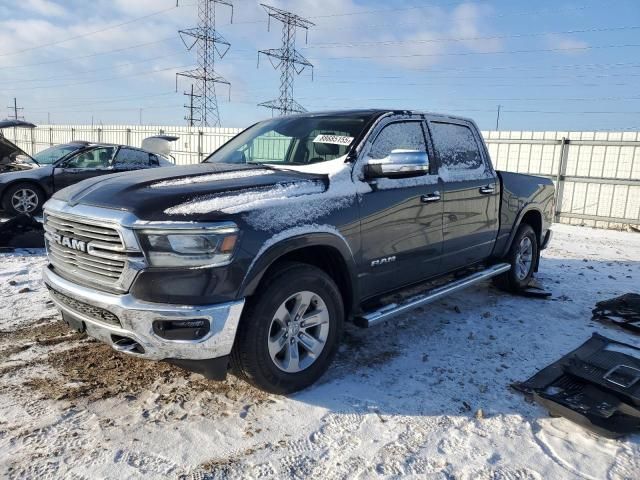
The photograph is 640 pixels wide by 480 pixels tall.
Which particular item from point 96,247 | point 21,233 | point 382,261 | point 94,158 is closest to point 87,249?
point 96,247

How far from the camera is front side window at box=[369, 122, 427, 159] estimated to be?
12.5ft

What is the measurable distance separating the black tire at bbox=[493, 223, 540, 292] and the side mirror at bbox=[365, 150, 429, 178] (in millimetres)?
2655

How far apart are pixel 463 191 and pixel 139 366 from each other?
3120 mm

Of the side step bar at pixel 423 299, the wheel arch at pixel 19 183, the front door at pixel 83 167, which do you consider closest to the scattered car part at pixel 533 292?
the side step bar at pixel 423 299

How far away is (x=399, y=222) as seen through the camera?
3814mm

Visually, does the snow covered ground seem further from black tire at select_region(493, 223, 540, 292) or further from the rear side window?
the rear side window

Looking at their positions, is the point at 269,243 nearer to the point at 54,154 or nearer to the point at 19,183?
the point at 19,183

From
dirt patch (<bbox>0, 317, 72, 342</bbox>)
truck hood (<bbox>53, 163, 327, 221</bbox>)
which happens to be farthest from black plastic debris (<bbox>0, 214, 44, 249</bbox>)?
truck hood (<bbox>53, 163, 327, 221</bbox>)

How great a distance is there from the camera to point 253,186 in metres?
3.08

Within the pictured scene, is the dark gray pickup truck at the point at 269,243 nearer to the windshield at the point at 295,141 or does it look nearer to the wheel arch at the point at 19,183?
the windshield at the point at 295,141

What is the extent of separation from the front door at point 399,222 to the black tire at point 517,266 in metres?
1.74

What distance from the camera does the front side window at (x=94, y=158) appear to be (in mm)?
9852

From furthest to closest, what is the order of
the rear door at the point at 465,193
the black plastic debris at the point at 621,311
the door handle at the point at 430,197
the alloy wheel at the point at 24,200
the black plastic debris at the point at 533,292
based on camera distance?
the alloy wheel at the point at 24,200
the black plastic debris at the point at 533,292
the black plastic debris at the point at 621,311
the rear door at the point at 465,193
the door handle at the point at 430,197

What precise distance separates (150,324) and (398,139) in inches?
95.6
